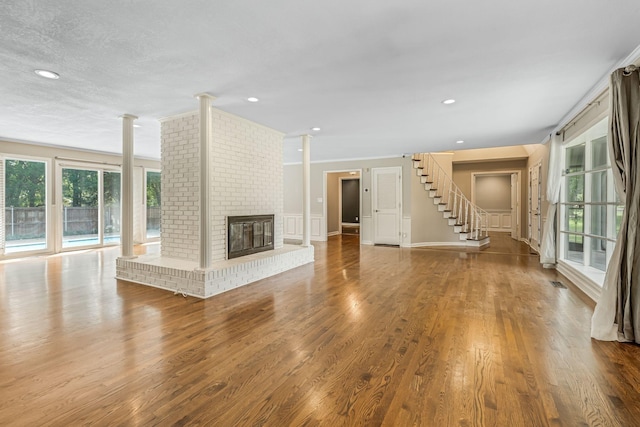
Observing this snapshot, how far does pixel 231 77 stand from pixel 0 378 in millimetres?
3073

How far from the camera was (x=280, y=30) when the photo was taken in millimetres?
2350

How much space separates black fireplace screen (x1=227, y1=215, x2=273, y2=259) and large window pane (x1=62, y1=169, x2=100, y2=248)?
530cm

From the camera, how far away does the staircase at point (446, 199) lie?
8.04 metres

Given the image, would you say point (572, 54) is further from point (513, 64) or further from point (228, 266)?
point (228, 266)

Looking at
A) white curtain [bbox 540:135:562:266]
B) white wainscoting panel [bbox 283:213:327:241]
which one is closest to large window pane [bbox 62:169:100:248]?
white wainscoting panel [bbox 283:213:327:241]

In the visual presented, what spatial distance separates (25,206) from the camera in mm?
6598

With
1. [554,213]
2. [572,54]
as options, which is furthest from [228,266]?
[554,213]

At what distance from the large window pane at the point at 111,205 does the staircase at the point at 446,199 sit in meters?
8.09

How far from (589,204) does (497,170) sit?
561 cm

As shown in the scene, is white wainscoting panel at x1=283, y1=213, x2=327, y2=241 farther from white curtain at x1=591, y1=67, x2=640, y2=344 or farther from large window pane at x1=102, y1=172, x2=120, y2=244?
white curtain at x1=591, y1=67, x2=640, y2=344

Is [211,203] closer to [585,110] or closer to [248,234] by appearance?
[248,234]

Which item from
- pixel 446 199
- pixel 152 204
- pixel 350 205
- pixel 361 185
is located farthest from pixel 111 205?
pixel 446 199

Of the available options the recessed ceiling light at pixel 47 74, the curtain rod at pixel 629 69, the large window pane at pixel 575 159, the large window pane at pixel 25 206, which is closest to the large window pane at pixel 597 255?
the large window pane at pixel 575 159

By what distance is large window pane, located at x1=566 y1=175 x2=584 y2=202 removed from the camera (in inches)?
186
